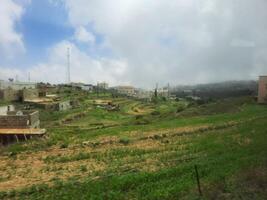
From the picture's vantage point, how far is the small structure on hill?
1286 inches

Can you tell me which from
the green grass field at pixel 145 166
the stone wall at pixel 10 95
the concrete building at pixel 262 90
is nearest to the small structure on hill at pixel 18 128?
the green grass field at pixel 145 166

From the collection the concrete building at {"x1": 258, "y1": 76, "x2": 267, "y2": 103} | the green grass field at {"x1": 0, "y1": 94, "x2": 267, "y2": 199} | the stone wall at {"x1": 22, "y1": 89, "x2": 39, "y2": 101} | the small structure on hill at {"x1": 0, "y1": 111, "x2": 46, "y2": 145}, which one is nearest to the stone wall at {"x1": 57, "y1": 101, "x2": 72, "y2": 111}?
the stone wall at {"x1": 22, "y1": 89, "x2": 39, "y2": 101}

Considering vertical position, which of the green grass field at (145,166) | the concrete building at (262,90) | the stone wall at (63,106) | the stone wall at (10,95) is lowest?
the stone wall at (63,106)

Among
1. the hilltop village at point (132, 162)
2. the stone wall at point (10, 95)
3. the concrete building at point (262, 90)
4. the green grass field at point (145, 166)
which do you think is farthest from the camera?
the stone wall at point (10, 95)

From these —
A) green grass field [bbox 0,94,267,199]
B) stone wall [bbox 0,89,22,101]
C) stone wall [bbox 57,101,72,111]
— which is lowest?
stone wall [bbox 57,101,72,111]

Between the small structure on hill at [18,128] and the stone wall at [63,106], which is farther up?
the small structure on hill at [18,128]

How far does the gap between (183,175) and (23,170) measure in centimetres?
867

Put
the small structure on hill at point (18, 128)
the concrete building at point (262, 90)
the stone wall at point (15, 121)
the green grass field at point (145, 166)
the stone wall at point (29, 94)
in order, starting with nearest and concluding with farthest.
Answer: the green grass field at point (145, 166) < the small structure on hill at point (18, 128) < the stone wall at point (15, 121) < the concrete building at point (262, 90) < the stone wall at point (29, 94)

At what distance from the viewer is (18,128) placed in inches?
1435

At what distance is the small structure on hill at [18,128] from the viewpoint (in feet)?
107

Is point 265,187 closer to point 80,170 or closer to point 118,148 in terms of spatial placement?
point 80,170

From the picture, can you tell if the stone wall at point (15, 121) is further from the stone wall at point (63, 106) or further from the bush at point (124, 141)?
the stone wall at point (63, 106)

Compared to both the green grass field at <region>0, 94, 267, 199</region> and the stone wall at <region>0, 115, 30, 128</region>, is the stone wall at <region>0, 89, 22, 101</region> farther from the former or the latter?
the green grass field at <region>0, 94, 267, 199</region>

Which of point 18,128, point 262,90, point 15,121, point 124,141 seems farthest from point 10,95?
point 124,141
